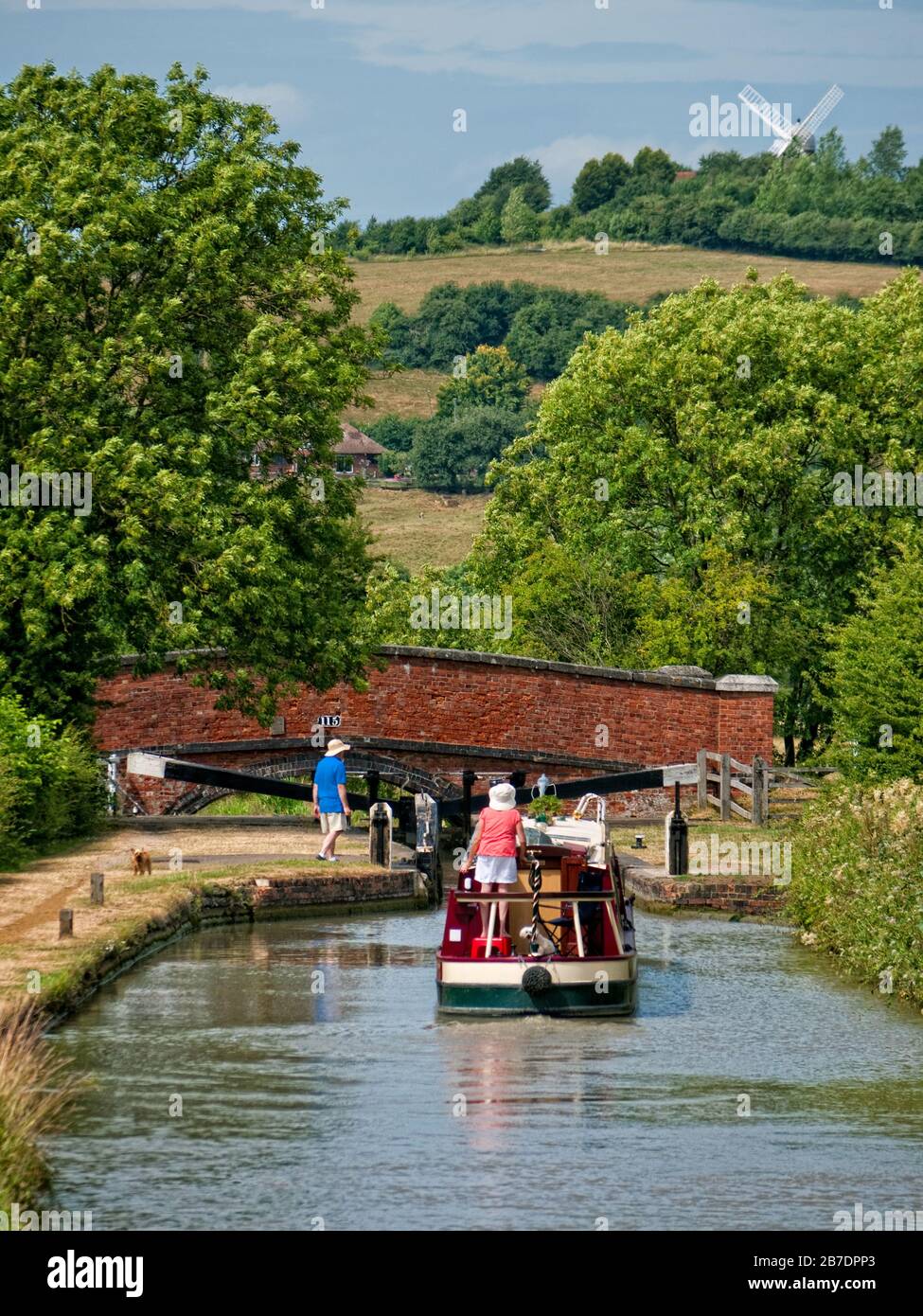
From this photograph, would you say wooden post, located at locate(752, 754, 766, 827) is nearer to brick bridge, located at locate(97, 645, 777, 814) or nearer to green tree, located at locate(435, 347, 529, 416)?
brick bridge, located at locate(97, 645, 777, 814)

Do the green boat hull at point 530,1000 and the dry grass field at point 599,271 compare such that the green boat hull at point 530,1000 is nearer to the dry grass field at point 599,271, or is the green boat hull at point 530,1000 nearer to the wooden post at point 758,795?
the wooden post at point 758,795

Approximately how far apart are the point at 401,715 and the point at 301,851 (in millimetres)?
13485

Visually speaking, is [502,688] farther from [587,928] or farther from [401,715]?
[587,928]

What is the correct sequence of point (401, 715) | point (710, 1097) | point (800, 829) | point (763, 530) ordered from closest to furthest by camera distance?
point (710, 1097) → point (800, 829) → point (401, 715) → point (763, 530)

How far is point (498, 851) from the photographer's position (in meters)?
22.1

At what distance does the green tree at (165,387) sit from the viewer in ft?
112

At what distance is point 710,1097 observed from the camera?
1812 centimetres

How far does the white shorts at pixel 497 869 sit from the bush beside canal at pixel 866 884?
432 centimetres

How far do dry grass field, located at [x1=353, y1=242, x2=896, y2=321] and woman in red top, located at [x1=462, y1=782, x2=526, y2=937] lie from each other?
11936 centimetres

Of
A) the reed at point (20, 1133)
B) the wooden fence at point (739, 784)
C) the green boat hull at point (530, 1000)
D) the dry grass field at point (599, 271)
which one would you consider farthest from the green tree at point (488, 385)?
the reed at point (20, 1133)

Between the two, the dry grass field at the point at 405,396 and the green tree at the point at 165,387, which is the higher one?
the dry grass field at the point at 405,396

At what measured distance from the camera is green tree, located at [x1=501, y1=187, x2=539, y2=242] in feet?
593

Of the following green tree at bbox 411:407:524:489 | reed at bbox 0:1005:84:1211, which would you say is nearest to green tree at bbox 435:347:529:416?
green tree at bbox 411:407:524:489

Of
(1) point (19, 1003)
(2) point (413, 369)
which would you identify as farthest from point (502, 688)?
(2) point (413, 369)
